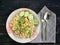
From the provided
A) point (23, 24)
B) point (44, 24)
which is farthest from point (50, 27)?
point (23, 24)

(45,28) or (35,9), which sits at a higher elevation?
(35,9)

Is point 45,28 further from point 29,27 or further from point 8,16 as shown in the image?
point 8,16

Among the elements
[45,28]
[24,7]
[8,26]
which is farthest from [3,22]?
[45,28]

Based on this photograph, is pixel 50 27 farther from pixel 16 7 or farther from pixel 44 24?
pixel 16 7
